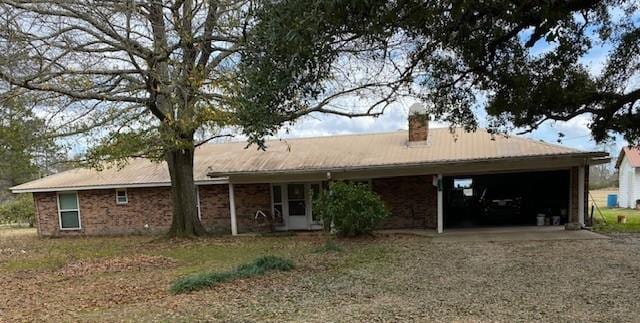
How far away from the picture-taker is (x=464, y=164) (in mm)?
14125

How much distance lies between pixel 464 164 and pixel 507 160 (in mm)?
1208

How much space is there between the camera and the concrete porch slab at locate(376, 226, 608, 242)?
42.1 ft

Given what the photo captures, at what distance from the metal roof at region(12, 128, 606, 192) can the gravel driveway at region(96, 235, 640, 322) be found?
14.3 feet

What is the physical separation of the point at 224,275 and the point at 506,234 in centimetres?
903

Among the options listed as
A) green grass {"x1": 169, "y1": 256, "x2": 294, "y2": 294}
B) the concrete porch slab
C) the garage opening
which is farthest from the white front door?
green grass {"x1": 169, "y1": 256, "x2": 294, "y2": 294}

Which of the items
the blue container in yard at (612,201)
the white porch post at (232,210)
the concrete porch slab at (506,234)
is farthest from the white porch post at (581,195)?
the blue container in yard at (612,201)

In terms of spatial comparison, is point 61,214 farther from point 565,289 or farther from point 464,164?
point 565,289

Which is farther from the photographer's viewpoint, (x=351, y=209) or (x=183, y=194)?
(x=183, y=194)

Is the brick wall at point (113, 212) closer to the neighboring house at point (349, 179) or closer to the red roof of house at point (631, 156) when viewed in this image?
the neighboring house at point (349, 179)

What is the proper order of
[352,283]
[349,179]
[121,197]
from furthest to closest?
[121,197] → [349,179] → [352,283]

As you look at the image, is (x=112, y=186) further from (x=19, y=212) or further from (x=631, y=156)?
(x=631, y=156)

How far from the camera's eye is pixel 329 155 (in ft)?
56.8

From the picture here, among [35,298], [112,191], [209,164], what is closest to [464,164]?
[209,164]

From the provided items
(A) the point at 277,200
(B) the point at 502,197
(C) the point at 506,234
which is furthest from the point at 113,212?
(B) the point at 502,197
